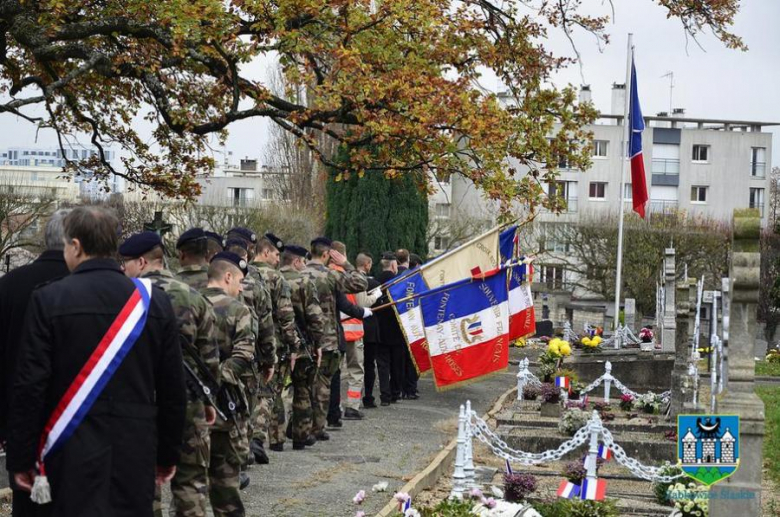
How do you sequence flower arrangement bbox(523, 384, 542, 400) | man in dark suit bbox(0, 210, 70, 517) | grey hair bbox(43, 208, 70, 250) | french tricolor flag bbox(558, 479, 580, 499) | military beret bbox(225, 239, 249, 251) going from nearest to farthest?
man in dark suit bbox(0, 210, 70, 517), grey hair bbox(43, 208, 70, 250), french tricolor flag bbox(558, 479, 580, 499), military beret bbox(225, 239, 249, 251), flower arrangement bbox(523, 384, 542, 400)

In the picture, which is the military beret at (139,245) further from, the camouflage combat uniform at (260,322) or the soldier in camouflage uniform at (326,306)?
the soldier in camouflage uniform at (326,306)

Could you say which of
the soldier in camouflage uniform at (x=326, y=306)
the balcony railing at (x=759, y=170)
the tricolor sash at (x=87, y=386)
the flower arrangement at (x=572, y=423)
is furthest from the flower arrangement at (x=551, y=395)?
the balcony railing at (x=759, y=170)

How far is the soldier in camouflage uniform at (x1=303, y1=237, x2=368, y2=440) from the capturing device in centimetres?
1284

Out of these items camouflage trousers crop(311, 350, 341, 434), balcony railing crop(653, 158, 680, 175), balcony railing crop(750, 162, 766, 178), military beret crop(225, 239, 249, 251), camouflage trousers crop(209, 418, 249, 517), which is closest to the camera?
camouflage trousers crop(209, 418, 249, 517)

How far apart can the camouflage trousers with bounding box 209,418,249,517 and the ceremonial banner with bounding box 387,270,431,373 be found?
8384 mm

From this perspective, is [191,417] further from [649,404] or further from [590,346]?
[590,346]

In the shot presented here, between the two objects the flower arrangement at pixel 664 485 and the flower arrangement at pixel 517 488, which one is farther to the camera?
the flower arrangement at pixel 664 485

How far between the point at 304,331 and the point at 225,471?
14.5 feet

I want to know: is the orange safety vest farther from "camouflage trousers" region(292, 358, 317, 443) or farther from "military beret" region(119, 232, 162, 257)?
"military beret" region(119, 232, 162, 257)

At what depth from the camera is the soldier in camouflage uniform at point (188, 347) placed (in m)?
7.16

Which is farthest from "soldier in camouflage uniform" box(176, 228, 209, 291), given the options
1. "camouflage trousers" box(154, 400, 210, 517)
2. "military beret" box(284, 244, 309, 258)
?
"military beret" box(284, 244, 309, 258)

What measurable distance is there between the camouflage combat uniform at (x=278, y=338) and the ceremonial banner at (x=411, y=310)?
4.48m

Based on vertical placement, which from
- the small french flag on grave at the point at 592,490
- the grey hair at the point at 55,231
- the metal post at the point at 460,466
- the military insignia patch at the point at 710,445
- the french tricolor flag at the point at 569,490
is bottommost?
the french tricolor flag at the point at 569,490

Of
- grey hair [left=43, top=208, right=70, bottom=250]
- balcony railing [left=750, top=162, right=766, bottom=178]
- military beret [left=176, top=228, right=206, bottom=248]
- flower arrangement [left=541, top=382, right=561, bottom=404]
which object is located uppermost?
balcony railing [left=750, top=162, right=766, bottom=178]
